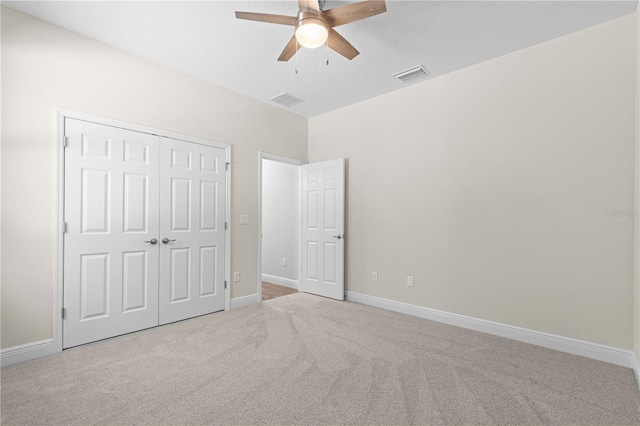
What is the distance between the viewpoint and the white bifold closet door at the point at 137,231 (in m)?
2.78

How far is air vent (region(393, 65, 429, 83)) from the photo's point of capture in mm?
3376

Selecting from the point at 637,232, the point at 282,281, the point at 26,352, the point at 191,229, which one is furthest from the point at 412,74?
the point at 26,352

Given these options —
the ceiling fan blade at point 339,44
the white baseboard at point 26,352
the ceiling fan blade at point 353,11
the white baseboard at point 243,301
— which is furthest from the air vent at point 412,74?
the white baseboard at point 26,352

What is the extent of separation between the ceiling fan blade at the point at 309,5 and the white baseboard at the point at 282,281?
155 inches

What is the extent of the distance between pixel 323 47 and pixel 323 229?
252 centimetres

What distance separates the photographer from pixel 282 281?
5.48 meters

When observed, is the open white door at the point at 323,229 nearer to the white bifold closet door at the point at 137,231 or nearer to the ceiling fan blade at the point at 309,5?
the white bifold closet door at the point at 137,231

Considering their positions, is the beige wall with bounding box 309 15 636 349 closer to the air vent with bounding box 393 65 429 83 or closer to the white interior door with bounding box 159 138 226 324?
the air vent with bounding box 393 65 429 83

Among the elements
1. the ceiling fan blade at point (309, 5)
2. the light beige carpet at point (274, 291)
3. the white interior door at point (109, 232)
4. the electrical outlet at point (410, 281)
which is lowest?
the light beige carpet at point (274, 291)

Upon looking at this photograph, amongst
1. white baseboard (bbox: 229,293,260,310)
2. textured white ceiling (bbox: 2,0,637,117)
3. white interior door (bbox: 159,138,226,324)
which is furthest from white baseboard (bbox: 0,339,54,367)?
textured white ceiling (bbox: 2,0,637,117)

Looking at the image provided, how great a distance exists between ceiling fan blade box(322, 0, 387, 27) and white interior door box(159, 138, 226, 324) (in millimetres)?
2242

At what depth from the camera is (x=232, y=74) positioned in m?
3.53

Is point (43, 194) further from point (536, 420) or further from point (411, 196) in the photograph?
point (536, 420)

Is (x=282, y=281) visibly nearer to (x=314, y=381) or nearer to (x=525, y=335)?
(x=314, y=381)
